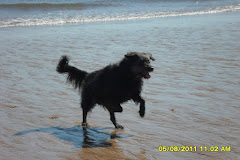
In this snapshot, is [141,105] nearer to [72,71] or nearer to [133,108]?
[133,108]

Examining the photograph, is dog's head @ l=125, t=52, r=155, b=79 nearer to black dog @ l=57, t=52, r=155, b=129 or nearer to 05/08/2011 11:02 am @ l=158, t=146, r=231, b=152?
black dog @ l=57, t=52, r=155, b=129

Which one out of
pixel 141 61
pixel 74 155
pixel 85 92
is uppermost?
pixel 141 61

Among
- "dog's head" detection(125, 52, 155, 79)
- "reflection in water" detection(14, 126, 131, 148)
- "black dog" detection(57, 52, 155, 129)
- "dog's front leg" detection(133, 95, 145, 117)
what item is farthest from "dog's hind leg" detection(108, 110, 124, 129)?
"dog's head" detection(125, 52, 155, 79)

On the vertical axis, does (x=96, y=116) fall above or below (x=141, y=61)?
below

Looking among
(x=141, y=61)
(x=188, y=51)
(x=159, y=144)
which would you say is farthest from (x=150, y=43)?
(x=159, y=144)

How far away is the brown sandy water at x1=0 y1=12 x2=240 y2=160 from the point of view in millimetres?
4270

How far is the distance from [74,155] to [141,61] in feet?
5.48

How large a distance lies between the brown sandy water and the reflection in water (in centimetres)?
1

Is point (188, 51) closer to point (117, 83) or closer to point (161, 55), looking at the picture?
point (161, 55)

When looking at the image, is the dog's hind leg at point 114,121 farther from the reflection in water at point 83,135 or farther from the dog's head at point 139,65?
the dog's head at point 139,65

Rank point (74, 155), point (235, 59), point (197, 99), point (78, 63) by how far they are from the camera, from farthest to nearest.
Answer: point (78, 63) < point (235, 59) < point (197, 99) < point (74, 155)

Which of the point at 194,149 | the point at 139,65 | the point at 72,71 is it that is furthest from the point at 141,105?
the point at 72,71

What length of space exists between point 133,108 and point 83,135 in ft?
3.89

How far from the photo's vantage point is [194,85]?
6.59 meters
